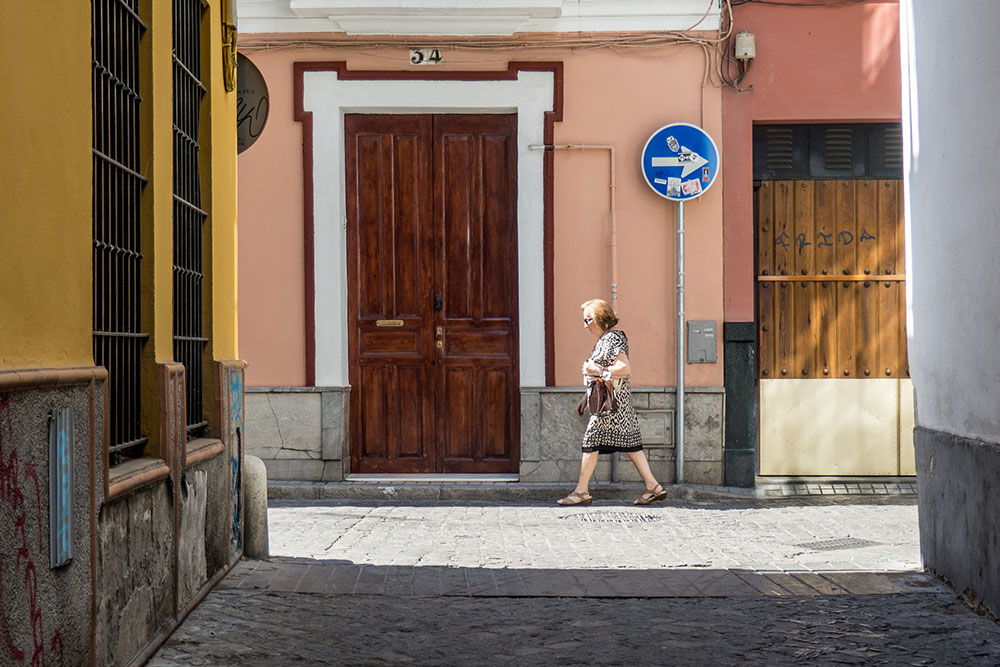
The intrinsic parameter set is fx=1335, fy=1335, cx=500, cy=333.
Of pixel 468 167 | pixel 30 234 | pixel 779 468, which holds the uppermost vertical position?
pixel 468 167

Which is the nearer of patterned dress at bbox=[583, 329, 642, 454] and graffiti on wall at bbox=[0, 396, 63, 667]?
graffiti on wall at bbox=[0, 396, 63, 667]

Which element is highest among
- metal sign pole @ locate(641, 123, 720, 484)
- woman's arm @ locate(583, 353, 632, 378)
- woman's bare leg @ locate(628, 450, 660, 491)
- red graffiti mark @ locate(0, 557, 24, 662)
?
metal sign pole @ locate(641, 123, 720, 484)

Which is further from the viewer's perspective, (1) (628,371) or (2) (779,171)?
(2) (779,171)

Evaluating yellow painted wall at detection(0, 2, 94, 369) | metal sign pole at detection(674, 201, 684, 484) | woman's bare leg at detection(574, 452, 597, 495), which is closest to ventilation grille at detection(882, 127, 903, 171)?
metal sign pole at detection(674, 201, 684, 484)

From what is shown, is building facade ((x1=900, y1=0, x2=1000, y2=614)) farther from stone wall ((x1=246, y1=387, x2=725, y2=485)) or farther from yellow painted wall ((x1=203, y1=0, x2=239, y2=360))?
stone wall ((x1=246, y1=387, x2=725, y2=485))

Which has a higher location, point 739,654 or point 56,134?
point 56,134

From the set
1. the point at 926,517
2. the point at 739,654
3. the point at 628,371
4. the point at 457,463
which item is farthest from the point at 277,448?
the point at 739,654

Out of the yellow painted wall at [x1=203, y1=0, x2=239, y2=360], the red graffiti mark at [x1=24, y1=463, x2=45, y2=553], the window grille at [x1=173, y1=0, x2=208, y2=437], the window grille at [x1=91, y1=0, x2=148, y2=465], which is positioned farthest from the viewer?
the yellow painted wall at [x1=203, y1=0, x2=239, y2=360]

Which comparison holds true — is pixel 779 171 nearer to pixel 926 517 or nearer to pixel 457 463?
pixel 457 463

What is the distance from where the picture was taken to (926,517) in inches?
280

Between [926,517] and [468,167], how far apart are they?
577cm

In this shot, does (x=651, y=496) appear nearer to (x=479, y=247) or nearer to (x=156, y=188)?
(x=479, y=247)

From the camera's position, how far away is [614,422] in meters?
10.6

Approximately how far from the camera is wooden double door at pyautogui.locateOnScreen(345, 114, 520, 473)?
1167 cm
